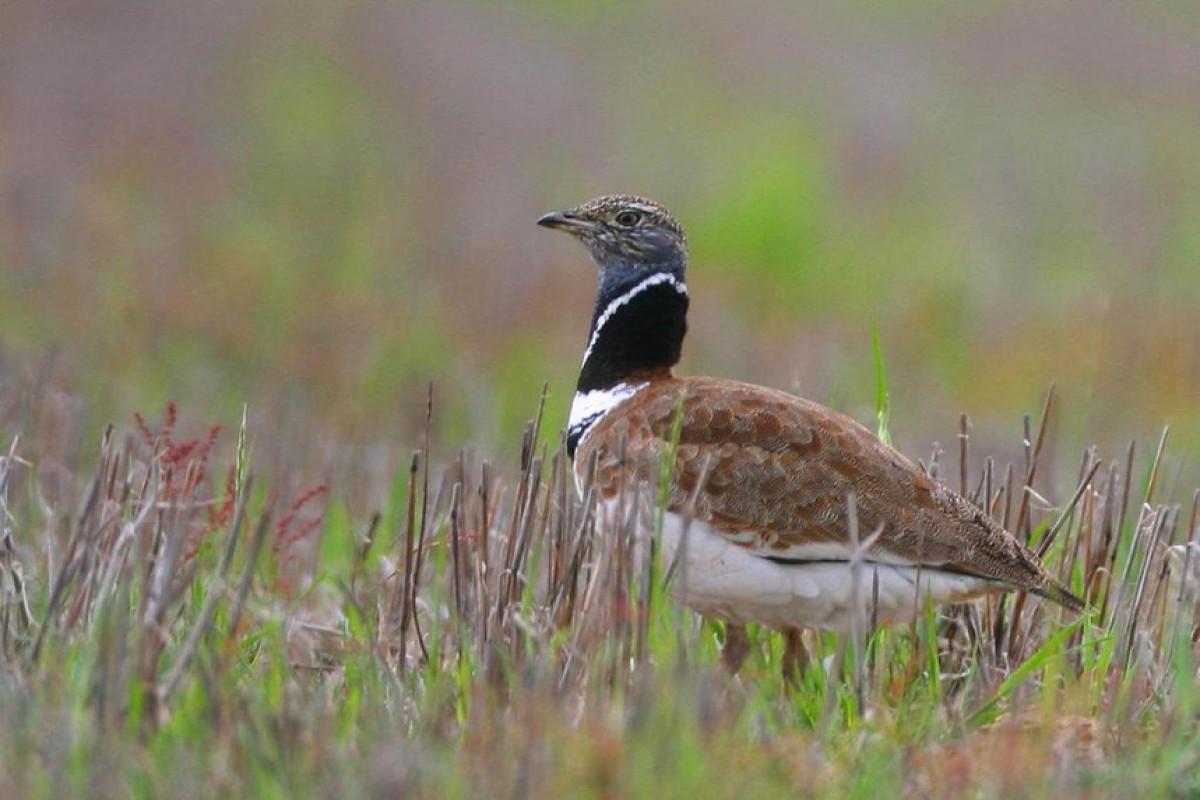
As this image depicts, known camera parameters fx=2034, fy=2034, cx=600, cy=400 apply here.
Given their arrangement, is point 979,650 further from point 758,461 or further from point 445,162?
point 445,162

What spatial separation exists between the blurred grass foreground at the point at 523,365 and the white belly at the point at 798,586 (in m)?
0.12

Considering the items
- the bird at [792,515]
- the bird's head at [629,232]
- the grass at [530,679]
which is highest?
the bird's head at [629,232]

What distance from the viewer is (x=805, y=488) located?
15.7 feet

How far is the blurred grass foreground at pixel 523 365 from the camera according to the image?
3.63 meters

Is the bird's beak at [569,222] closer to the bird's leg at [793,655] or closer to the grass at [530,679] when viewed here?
the grass at [530,679]

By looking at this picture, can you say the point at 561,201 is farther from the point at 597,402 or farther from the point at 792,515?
the point at 792,515

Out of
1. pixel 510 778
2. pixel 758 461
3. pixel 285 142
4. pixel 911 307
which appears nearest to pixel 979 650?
pixel 758 461

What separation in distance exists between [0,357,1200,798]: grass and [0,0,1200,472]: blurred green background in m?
1.01

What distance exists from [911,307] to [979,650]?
668 cm

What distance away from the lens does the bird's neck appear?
5.43m

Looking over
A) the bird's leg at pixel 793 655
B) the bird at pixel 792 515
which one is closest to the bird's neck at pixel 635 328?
the bird at pixel 792 515

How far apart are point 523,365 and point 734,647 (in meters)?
5.31

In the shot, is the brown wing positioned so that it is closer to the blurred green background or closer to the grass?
the grass

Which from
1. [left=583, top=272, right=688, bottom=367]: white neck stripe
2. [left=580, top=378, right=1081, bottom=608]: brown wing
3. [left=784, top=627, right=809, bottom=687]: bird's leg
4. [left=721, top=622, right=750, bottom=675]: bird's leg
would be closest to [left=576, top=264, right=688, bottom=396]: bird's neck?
[left=583, top=272, right=688, bottom=367]: white neck stripe
